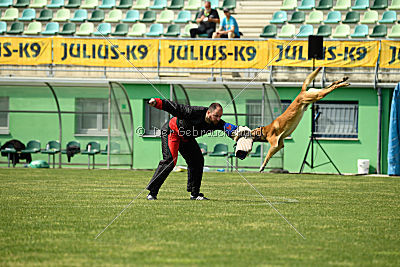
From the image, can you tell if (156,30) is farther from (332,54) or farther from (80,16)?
(332,54)

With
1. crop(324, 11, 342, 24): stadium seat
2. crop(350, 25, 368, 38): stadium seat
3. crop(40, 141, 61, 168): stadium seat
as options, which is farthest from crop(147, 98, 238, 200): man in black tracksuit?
crop(324, 11, 342, 24): stadium seat

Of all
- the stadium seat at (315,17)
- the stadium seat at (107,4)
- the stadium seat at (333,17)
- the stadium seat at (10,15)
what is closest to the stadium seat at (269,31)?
the stadium seat at (315,17)

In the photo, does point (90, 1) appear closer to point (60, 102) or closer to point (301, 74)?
point (60, 102)

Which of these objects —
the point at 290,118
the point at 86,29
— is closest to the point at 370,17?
Answer: the point at 86,29

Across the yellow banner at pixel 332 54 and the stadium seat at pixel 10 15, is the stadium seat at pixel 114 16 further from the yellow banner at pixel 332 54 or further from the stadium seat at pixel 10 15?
the yellow banner at pixel 332 54

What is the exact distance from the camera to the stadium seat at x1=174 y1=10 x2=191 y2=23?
28.0 m

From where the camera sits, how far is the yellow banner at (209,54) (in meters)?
23.0

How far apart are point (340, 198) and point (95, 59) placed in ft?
42.0

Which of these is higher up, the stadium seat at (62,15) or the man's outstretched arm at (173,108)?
the stadium seat at (62,15)

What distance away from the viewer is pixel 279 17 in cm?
2758

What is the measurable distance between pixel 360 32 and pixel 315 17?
206 cm

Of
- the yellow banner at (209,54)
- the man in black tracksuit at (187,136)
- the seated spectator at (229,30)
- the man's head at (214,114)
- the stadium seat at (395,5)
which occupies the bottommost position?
the man in black tracksuit at (187,136)

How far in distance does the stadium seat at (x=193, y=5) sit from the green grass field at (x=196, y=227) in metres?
15.6

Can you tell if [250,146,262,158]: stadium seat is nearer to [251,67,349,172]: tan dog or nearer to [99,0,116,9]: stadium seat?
[99,0,116,9]: stadium seat
